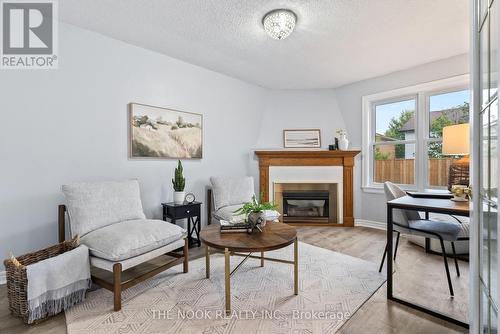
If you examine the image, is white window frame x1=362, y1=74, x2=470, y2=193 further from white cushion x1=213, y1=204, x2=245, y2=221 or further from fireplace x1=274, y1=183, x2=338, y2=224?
white cushion x1=213, y1=204, x2=245, y2=221

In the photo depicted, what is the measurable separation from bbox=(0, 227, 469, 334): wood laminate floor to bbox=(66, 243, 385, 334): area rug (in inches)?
3.4

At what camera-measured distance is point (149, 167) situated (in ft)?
10.2

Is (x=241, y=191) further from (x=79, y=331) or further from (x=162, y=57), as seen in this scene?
(x=79, y=331)

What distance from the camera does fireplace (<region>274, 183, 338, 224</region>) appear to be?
447cm

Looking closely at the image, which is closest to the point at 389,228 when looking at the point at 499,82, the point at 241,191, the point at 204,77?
the point at 499,82

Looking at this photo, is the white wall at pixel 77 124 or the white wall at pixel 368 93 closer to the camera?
the white wall at pixel 77 124

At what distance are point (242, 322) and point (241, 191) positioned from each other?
6.77ft

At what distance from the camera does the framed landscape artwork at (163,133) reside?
296 cm

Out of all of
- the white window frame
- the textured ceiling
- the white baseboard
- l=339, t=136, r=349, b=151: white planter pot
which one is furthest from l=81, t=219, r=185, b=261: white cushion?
the white window frame

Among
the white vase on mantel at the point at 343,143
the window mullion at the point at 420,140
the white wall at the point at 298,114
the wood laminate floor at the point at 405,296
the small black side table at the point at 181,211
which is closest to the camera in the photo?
the wood laminate floor at the point at 405,296

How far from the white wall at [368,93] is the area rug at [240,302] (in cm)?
172

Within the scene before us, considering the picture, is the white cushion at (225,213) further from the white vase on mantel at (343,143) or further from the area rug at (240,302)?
the white vase on mantel at (343,143)

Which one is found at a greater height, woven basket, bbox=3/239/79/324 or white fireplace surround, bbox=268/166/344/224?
white fireplace surround, bbox=268/166/344/224

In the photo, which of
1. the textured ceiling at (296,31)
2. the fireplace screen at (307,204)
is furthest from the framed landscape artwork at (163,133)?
the fireplace screen at (307,204)
